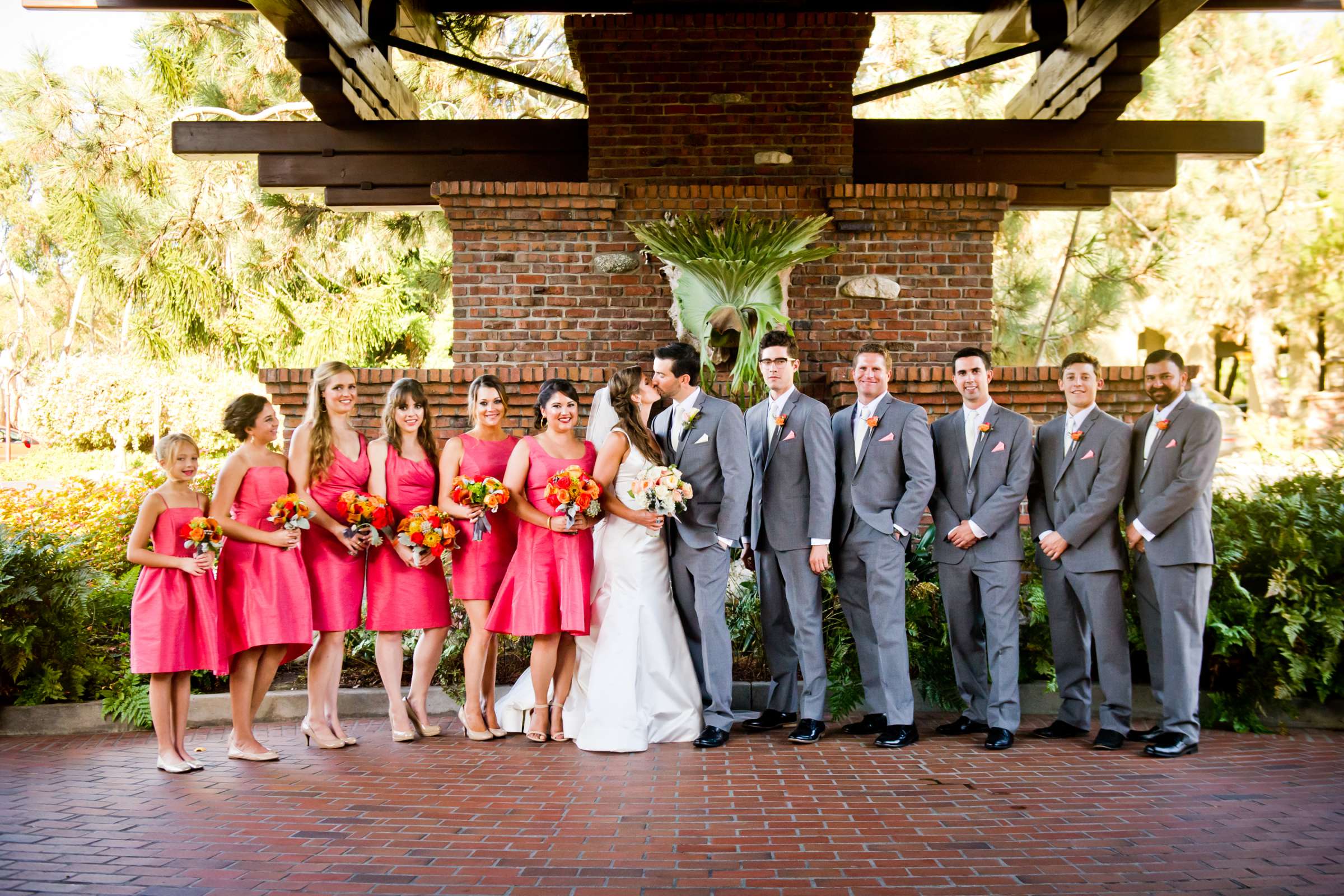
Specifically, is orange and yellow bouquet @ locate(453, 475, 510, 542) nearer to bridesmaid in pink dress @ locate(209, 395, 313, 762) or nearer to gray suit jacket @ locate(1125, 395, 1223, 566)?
bridesmaid in pink dress @ locate(209, 395, 313, 762)

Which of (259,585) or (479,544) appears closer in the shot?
(259,585)

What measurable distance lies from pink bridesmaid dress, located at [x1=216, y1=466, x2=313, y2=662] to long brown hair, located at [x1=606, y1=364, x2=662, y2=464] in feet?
6.42

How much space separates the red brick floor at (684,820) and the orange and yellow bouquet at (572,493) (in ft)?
4.50

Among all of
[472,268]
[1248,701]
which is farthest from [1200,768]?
[472,268]

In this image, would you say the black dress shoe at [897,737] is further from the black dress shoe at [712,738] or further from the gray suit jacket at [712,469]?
the gray suit jacket at [712,469]

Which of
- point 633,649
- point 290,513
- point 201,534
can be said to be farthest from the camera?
point 633,649

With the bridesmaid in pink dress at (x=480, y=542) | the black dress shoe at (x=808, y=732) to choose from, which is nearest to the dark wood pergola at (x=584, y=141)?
the bridesmaid in pink dress at (x=480, y=542)

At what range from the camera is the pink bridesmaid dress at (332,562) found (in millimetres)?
6043

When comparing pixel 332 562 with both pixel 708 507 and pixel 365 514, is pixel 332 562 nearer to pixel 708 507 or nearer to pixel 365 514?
pixel 365 514

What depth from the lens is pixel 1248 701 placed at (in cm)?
638

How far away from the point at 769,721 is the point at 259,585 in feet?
10.1

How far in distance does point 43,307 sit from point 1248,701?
45.7m

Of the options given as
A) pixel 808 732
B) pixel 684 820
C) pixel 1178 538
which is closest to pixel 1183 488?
pixel 1178 538

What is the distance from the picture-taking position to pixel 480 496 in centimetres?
596
